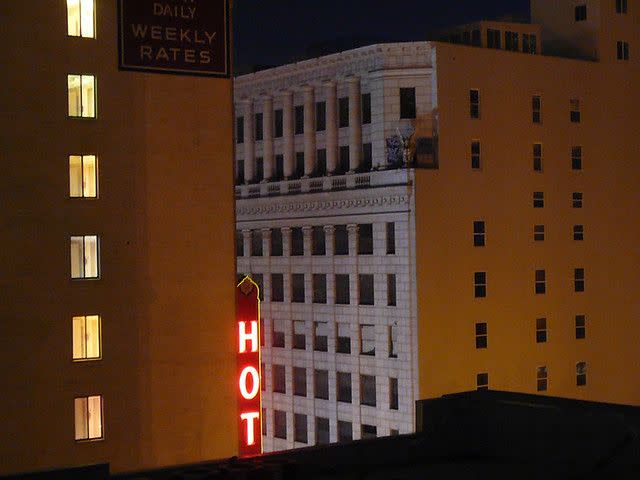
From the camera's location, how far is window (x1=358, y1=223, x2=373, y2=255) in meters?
84.2

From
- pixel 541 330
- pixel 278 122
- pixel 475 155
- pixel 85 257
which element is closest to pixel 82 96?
pixel 85 257

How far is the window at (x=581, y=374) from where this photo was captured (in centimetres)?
8894

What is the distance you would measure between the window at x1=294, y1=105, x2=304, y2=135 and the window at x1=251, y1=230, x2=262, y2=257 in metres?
9.48

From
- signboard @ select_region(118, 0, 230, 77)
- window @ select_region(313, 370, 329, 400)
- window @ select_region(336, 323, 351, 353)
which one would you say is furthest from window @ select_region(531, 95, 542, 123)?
signboard @ select_region(118, 0, 230, 77)

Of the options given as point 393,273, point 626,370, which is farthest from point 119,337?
point 626,370

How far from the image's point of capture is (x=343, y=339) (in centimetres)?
8762

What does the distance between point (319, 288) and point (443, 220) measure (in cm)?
1372

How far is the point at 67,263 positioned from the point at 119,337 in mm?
3858

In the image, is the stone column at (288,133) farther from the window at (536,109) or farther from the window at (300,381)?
the window at (536,109)

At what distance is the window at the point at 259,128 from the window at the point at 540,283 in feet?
83.7

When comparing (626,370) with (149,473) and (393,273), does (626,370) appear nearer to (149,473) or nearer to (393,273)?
(393,273)

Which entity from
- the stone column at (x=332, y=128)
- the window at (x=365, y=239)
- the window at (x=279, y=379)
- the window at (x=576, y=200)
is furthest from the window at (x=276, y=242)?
the window at (x=576, y=200)

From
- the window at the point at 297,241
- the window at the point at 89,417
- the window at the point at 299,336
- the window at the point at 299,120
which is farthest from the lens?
the window at the point at 299,336

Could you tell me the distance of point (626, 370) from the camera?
304 ft
